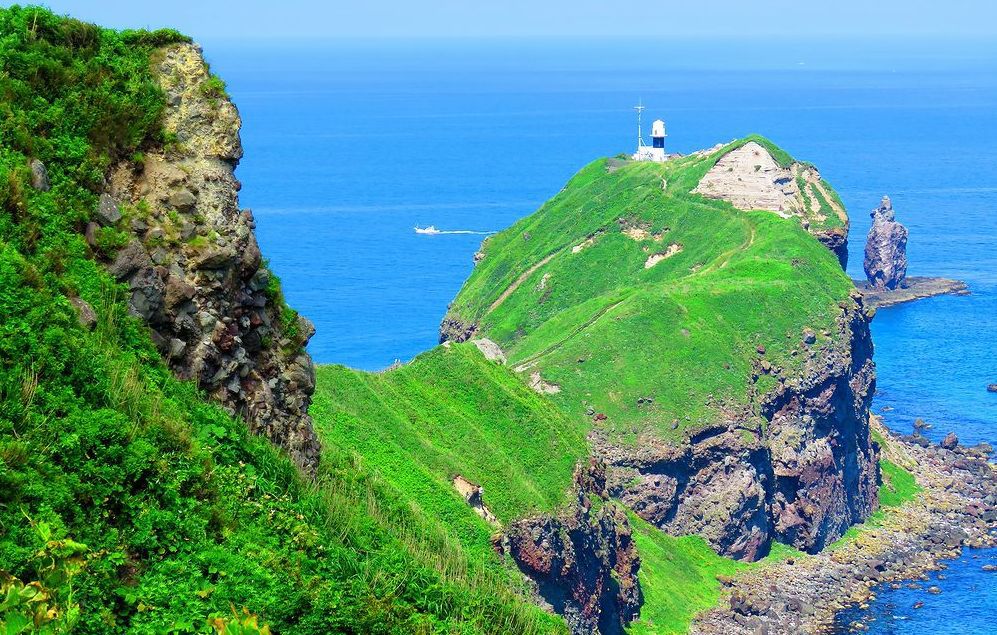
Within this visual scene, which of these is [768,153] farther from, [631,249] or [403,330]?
[403,330]

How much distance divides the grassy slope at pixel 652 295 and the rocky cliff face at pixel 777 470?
2.46m

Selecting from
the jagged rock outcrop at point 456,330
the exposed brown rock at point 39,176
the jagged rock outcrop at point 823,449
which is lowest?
the exposed brown rock at point 39,176

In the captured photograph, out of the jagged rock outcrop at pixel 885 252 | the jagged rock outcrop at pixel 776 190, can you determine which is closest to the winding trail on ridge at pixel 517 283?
the jagged rock outcrop at pixel 776 190

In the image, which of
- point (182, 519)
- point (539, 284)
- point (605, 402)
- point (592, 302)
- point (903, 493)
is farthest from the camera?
point (539, 284)

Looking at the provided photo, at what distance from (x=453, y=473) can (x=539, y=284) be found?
79.1 m

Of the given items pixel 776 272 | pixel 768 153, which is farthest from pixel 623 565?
pixel 768 153

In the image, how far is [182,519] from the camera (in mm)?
20359

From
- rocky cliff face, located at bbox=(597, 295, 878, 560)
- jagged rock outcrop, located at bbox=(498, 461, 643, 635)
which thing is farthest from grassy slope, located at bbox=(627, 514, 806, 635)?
jagged rock outcrop, located at bbox=(498, 461, 643, 635)

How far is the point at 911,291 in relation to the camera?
184875mm

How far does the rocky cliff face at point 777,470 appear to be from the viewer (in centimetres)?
9631

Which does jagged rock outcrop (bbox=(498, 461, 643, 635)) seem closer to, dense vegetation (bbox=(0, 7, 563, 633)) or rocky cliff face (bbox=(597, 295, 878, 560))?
rocky cliff face (bbox=(597, 295, 878, 560))

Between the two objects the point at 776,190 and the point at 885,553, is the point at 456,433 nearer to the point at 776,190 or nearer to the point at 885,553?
the point at 885,553

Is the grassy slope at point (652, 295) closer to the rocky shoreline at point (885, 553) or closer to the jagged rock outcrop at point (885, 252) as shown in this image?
the rocky shoreline at point (885, 553)

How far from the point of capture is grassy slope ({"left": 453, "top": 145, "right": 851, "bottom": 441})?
103 m
